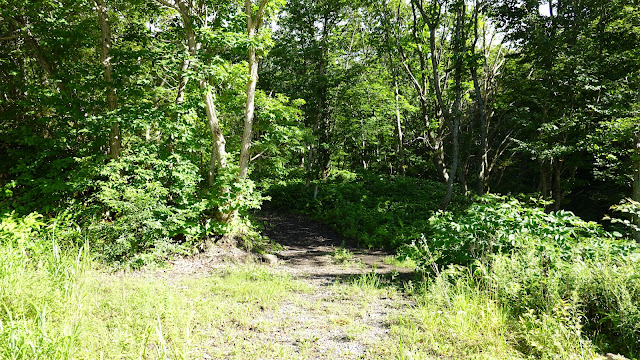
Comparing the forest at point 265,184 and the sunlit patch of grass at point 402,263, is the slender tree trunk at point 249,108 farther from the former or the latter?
the sunlit patch of grass at point 402,263

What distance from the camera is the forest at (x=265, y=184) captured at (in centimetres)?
295

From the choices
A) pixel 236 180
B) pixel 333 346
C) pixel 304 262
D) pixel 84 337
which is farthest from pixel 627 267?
pixel 236 180

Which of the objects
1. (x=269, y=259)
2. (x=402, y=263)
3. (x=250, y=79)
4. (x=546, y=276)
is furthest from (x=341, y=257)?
(x=250, y=79)

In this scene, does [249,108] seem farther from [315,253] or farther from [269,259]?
[315,253]

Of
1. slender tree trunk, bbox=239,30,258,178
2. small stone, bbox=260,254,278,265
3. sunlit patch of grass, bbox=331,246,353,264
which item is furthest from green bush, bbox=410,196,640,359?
slender tree trunk, bbox=239,30,258,178

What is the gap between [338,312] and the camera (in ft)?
12.7

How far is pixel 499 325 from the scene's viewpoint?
3016mm

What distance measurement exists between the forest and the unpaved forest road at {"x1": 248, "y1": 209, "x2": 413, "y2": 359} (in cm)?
11

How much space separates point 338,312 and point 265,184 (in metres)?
6.31

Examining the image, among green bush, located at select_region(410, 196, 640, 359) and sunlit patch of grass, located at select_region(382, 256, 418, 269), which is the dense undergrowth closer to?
green bush, located at select_region(410, 196, 640, 359)

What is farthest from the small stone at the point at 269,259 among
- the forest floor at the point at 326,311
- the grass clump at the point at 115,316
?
the grass clump at the point at 115,316

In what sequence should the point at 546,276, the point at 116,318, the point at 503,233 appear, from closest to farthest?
the point at 116,318, the point at 546,276, the point at 503,233

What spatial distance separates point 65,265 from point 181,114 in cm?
443

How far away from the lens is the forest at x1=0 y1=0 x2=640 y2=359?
2.95 m
